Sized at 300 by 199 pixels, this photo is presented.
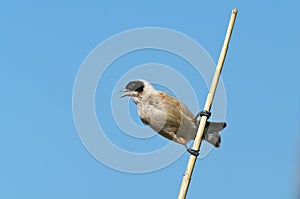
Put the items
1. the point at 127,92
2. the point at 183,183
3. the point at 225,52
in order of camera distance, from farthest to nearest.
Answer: the point at 127,92 < the point at 225,52 < the point at 183,183

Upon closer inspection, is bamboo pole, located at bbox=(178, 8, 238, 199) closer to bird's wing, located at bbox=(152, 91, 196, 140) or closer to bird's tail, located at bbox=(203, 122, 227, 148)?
bird's tail, located at bbox=(203, 122, 227, 148)

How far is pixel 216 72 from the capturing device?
582 cm

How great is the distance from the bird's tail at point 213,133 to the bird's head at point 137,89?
103cm

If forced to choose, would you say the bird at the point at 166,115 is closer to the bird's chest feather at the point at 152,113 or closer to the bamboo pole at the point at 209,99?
the bird's chest feather at the point at 152,113

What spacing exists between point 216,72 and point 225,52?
214mm

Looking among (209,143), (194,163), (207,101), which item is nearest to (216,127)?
(209,143)

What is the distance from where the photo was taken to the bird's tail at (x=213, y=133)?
875cm

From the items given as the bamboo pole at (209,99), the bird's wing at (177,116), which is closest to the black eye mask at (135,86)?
the bird's wing at (177,116)

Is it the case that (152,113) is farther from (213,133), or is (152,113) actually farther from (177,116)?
(213,133)

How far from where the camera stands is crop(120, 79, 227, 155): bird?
8.80 meters

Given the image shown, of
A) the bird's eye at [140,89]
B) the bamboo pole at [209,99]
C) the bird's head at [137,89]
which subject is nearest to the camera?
the bamboo pole at [209,99]

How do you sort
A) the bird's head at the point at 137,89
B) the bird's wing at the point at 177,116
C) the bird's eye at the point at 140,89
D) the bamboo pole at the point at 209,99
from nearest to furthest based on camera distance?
the bamboo pole at the point at 209,99, the bird's head at the point at 137,89, the bird's eye at the point at 140,89, the bird's wing at the point at 177,116

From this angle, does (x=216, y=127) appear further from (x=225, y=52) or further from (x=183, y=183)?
(x=183, y=183)

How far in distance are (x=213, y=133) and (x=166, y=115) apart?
2.44 ft
